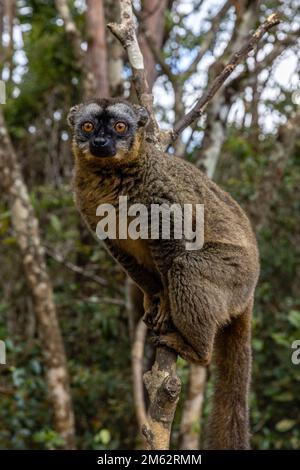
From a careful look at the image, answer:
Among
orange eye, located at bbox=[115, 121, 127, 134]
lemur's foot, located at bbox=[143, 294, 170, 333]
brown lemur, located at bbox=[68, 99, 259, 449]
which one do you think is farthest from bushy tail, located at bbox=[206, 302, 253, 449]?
orange eye, located at bbox=[115, 121, 127, 134]

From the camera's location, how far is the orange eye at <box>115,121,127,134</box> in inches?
174

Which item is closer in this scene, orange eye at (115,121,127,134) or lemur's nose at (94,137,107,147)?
lemur's nose at (94,137,107,147)

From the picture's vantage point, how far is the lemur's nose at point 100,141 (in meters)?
4.30

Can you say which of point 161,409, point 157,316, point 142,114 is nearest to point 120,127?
point 142,114

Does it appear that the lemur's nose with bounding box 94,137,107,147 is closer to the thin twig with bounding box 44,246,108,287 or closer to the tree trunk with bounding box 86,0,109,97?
the thin twig with bounding box 44,246,108,287

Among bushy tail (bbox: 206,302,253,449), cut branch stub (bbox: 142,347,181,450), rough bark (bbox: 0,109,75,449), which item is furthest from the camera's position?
rough bark (bbox: 0,109,75,449)

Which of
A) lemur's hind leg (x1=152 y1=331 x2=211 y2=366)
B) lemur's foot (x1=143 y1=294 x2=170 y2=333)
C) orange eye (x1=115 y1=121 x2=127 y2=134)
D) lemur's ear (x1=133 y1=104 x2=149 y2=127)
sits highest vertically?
lemur's ear (x1=133 y1=104 x2=149 y2=127)

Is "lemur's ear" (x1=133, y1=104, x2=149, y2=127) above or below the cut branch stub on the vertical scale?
above

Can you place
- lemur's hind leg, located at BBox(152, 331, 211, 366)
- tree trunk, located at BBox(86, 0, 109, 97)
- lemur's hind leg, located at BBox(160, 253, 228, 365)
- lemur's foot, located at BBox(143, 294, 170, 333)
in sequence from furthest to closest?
tree trunk, located at BBox(86, 0, 109, 97)
lemur's foot, located at BBox(143, 294, 170, 333)
lemur's hind leg, located at BBox(160, 253, 228, 365)
lemur's hind leg, located at BBox(152, 331, 211, 366)

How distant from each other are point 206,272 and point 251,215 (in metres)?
3.49

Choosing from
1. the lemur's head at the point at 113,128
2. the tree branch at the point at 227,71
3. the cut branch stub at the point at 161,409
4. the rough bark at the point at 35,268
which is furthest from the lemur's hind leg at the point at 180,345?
the rough bark at the point at 35,268

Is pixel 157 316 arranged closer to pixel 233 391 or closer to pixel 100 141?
pixel 233 391

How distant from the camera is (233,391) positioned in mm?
4676

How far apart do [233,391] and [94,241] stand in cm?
431
